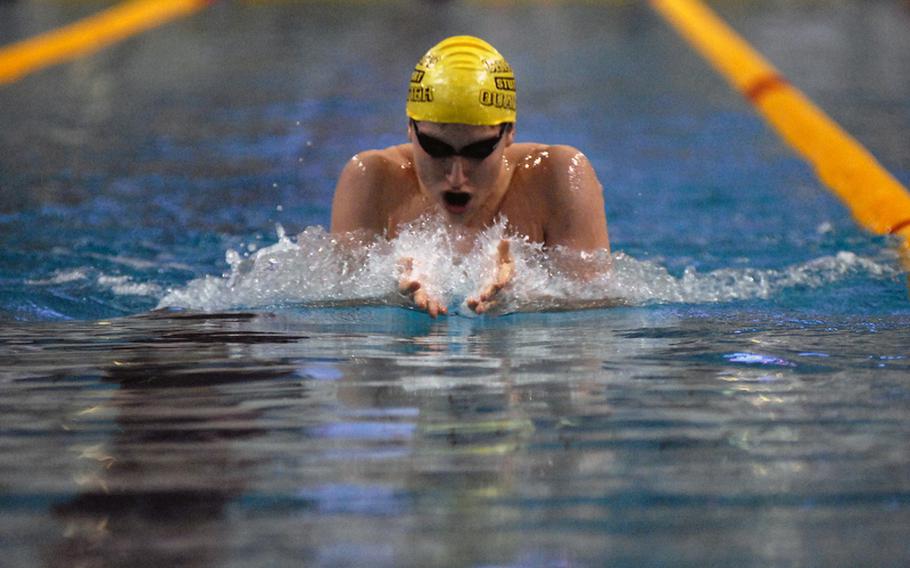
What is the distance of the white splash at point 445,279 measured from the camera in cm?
333

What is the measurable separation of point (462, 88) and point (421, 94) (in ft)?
0.34

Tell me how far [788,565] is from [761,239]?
3.21 meters

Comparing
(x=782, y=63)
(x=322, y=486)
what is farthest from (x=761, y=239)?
(x=782, y=63)

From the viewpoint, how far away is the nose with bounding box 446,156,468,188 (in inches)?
124

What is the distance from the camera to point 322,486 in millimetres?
1940

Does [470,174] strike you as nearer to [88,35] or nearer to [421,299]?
[421,299]

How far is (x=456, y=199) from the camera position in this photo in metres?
3.22

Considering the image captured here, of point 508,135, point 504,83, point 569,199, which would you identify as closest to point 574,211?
point 569,199

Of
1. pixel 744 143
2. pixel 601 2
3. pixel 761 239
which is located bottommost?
pixel 761 239

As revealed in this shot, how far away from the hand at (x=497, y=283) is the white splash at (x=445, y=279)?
78mm

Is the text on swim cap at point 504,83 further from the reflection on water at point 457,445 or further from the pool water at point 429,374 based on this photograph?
the reflection on water at point 457,445

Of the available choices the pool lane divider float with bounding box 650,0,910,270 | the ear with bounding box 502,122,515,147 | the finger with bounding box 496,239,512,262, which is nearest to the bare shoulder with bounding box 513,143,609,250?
the ear with bounding box 502,122,515,147

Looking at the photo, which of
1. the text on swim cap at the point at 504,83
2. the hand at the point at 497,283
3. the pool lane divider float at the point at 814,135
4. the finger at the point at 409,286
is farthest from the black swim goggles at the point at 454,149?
the pool lane divider float at the point at 814,135

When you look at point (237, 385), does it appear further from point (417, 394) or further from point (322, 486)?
point (322, 486)
